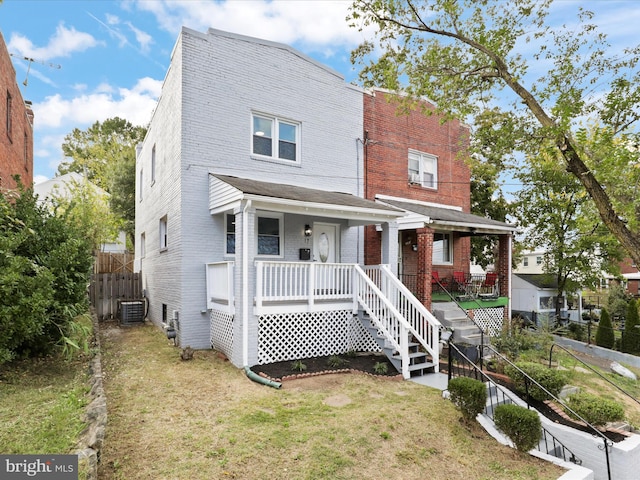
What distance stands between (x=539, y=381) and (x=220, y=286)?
23.6ft

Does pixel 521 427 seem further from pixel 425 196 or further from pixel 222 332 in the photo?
pixel 425 196

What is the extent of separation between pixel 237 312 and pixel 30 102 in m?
15.2

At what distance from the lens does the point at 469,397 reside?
19.7 ft

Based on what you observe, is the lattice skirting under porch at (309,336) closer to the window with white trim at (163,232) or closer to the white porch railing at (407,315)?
the white porch railing at (407,315)

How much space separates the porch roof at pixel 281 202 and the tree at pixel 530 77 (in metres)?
4.36

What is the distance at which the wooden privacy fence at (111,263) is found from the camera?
18.8 meters

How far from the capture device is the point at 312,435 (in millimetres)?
5211

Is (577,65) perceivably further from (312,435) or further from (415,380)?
(312,435)

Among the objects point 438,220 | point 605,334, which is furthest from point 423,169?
point 605,334

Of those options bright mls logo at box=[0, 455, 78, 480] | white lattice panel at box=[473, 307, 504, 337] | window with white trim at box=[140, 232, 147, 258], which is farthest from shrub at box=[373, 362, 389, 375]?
window with white trim at box=[140, 232, 147, 258]

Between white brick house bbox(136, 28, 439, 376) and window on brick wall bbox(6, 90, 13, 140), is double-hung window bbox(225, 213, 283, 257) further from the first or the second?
window on brick wall bbox(6, 90, 13, 140)

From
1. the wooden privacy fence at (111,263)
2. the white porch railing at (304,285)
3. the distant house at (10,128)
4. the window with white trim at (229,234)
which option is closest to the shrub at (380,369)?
the white porch railing at (304,285)

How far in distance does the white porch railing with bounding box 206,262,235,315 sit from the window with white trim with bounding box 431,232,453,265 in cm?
928

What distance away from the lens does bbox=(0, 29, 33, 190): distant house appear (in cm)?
1023
